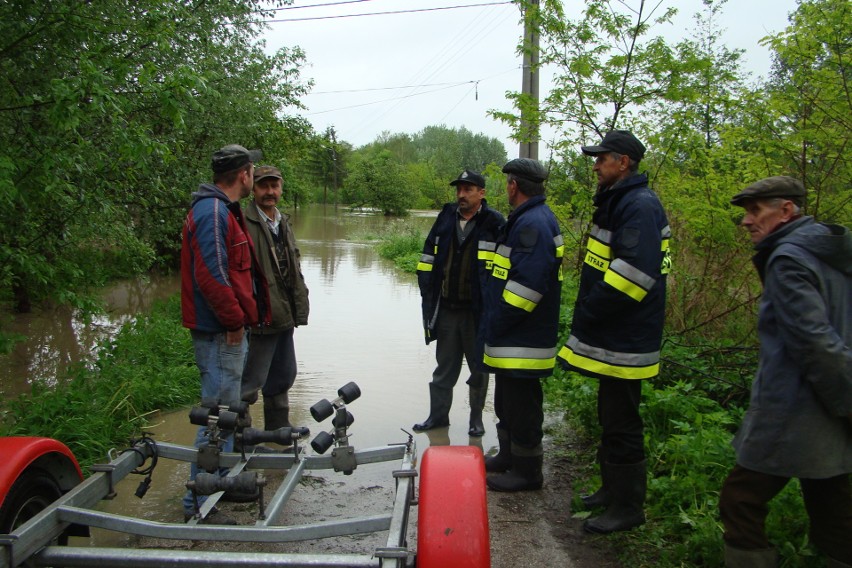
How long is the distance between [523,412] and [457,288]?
1.38 m

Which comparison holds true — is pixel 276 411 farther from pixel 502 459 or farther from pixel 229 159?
pixel 229 159

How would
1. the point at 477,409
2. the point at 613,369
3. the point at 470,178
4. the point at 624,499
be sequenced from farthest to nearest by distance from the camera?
the point at 477,409 → the point at 470,178 → the point at 624,499 → the point at 613,369

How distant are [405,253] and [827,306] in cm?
1754

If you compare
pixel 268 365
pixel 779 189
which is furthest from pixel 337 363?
pixel 779 189

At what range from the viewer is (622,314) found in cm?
372

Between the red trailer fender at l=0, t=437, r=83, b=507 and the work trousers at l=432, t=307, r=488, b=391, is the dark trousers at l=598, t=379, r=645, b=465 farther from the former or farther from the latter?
the red trailer fender at l=0, t=437, r=83, b=507

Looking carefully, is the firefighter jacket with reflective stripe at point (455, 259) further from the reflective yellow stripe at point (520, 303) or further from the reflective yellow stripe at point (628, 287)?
the reflective yellow stripe at point (628, 287)

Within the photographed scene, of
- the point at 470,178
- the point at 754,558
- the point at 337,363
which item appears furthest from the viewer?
the point at 337,363

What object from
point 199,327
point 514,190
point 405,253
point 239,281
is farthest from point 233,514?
point 405,253

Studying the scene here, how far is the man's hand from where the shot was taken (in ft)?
13.0

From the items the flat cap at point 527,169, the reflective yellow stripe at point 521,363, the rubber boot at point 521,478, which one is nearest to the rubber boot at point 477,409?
the rubber boot at point 521,478

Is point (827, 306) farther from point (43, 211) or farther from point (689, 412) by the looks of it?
point (43, 211)

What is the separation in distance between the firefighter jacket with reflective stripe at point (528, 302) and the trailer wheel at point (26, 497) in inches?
98.7

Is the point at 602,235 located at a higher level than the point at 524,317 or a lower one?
higher
